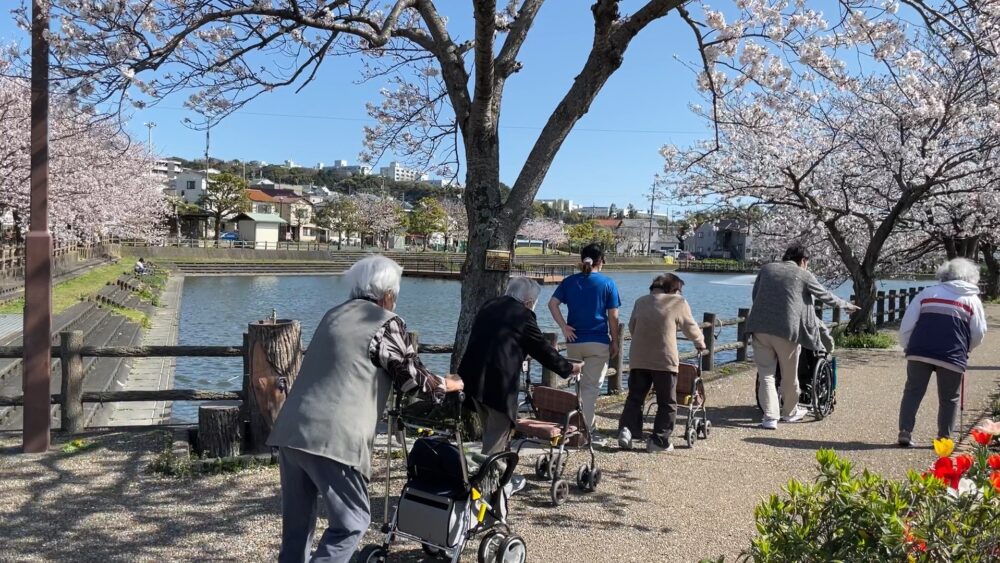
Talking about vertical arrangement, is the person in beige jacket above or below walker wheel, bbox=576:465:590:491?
above

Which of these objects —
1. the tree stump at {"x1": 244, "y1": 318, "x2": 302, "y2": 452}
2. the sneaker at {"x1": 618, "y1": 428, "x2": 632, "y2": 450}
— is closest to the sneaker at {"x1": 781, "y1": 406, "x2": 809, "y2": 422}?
the sneaker at {"x1": 618, "y1": 428, "x2": 632, "y2": 450}

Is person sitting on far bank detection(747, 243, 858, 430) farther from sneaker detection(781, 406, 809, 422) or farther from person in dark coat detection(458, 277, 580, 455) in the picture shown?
person in dark coat detection(458, 277, 580, 455)

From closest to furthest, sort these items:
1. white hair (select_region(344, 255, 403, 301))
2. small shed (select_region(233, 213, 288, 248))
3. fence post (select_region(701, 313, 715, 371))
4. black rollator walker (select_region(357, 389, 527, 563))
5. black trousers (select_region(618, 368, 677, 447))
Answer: white hair (select_region(344, 255, 403, 301)) < black rollator walker (select_region(357, 389, 527, 563)) < black trousers (select_region(618, 368, 677, 447)) < fence post (select_region(701, 313, 715, 371)) < small shed (select_region(233, 213, 288, 248))

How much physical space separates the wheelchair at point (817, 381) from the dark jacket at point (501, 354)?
4.23 metres

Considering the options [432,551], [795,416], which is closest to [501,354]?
[432,551]

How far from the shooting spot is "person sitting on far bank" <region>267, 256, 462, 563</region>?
3109mm

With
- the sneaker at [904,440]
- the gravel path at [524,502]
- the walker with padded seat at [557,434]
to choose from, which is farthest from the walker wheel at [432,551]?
the sneaker at [904,440]

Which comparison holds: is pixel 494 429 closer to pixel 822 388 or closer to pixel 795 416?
pixel 795 416

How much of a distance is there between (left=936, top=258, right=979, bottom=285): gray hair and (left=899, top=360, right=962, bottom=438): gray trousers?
0.75m

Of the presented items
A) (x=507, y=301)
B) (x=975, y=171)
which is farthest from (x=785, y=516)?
(x=975, y=171)

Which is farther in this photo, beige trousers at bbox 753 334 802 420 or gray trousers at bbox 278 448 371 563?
beige trousers at bbox 753 334 802 420

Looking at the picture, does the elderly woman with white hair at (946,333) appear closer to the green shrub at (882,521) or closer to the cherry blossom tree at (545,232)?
the green shrub at (882,521)

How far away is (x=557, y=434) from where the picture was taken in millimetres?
5000

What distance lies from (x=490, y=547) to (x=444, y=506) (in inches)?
17.8
